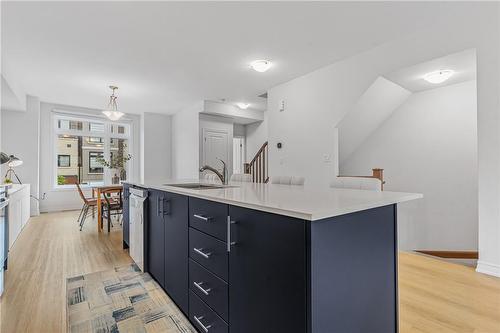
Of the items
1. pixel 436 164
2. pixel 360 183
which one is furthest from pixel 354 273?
pixel 436 164

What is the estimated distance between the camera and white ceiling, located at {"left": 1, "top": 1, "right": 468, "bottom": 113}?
94.7 inches

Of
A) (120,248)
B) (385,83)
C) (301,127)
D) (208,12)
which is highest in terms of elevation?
(208,12)

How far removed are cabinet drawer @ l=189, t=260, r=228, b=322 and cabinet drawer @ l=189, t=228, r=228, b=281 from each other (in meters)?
0.04

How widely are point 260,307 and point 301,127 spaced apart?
3500 mm

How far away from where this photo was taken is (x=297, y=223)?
949 mm

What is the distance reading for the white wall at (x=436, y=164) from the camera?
3.71m

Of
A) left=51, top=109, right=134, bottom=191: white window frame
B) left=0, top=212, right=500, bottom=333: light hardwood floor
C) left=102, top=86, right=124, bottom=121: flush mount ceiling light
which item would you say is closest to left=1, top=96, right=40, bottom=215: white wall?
left=51, top=109, right=134, bottom=191: white window frame

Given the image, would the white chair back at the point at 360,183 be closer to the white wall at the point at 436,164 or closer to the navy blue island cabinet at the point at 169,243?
the navy blue island cabinet at the point at 169,243

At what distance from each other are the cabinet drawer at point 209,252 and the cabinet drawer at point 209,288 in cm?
4

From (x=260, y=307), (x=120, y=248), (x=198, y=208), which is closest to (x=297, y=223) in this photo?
(x=260, y=307)

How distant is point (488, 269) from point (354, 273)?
7.71 ft

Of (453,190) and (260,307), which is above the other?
(453,190)

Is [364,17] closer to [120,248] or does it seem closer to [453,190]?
[453,190]

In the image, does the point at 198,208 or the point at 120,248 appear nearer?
the point at 198,208
